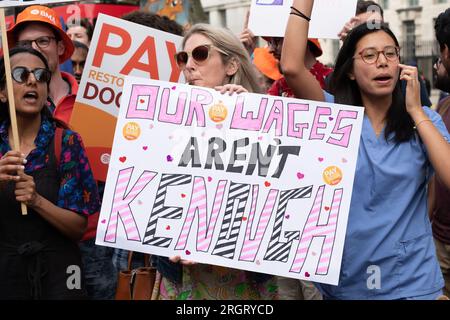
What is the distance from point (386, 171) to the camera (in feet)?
12.8

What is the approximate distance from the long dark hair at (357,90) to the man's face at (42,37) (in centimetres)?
202

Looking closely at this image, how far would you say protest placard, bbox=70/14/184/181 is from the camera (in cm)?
544

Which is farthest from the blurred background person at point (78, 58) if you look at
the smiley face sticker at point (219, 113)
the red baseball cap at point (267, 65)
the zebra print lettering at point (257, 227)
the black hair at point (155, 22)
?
the zebra print lettering at point (257, 227)

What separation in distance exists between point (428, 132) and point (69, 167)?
163 centimetres

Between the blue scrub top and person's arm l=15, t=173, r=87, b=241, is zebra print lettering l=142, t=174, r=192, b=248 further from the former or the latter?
the blue scrub top

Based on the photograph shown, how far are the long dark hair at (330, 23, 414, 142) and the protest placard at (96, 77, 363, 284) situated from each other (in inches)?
6.7

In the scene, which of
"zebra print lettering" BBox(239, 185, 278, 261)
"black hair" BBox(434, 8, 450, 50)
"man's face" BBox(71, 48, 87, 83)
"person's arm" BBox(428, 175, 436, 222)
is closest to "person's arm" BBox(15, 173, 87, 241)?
"zebra print lettering" BBox(239, 185, 278, 261)

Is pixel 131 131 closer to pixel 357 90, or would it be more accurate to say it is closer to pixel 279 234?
pixel 279 234

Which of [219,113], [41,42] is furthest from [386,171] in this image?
[41,42]

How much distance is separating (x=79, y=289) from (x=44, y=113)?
88 cm

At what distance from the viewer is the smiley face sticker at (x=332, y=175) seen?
392cm

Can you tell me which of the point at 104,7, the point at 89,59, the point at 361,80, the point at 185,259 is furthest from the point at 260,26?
the point at 104,7

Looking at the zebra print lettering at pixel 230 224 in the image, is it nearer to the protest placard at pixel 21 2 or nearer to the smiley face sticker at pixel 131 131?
the smiley face sticker at pixel 131 131

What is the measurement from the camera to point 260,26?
5.61 metres
